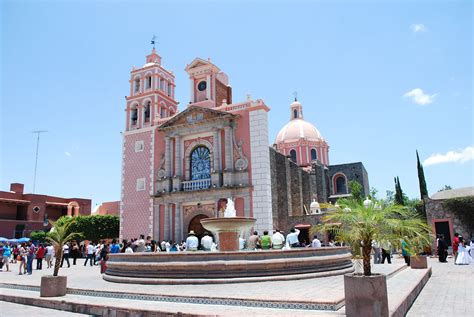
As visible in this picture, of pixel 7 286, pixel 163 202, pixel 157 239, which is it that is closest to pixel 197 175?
pixel 163 202

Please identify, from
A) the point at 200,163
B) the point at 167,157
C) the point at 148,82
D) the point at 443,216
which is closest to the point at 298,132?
the point at 148,82

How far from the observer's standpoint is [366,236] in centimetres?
463

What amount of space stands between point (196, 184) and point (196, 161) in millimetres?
1789

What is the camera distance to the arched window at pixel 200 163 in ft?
77.6

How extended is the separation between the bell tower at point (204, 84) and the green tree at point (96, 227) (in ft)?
45.3

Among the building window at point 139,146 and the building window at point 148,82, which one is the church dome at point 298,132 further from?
the building window at point 139,146

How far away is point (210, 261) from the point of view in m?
8.43

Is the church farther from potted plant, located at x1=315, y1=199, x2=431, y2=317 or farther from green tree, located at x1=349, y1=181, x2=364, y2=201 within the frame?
potted plant, located at x1=315, y1=199, x2=431, y2=317

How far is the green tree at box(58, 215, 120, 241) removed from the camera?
103 feet

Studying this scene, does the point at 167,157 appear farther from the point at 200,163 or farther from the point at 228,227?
the point at 228,227

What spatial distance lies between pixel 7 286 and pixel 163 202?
1420 cm

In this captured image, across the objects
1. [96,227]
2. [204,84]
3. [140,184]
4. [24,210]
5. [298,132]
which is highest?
[298,132]

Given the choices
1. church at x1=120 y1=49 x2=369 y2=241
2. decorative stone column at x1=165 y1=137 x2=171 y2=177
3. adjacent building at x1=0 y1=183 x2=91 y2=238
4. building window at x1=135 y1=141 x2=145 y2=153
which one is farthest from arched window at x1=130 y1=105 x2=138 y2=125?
adjacent building at x1=0 y1=183 x2=91 y2=238

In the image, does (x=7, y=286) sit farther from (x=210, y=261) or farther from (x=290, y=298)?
(x=290, y=298)
